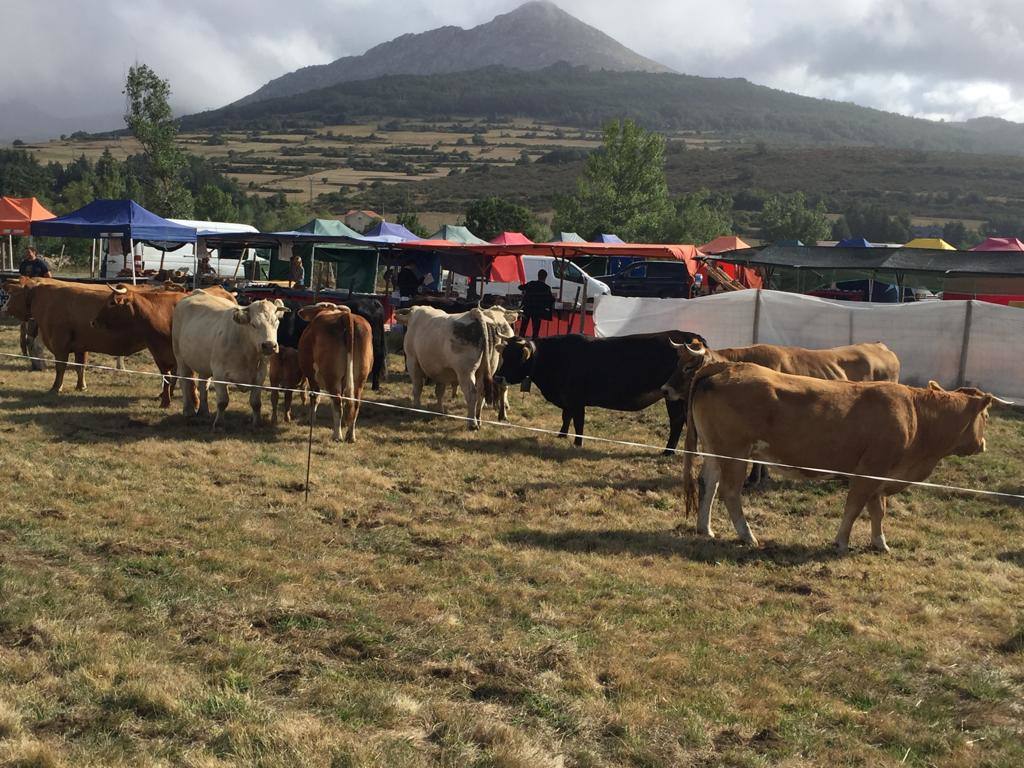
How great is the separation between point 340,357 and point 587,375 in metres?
3.17

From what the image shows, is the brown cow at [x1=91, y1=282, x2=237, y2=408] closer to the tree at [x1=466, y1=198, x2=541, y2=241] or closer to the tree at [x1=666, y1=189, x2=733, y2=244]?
the tree at [x1=466, y1=198, x2=541, y2=241]

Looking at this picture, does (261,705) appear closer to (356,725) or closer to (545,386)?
(356,725)

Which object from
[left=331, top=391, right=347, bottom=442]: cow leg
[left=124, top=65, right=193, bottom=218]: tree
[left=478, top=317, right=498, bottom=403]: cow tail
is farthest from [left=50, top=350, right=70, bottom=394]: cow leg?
[left=124, top=65, right=193, bottom=218]: tree

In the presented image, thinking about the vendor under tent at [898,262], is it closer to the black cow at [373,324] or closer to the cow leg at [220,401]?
the black cow at [373,324]

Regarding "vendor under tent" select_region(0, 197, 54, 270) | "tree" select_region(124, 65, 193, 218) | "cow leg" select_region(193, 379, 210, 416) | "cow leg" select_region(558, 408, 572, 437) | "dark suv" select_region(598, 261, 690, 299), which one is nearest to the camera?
"cow leg" select_region(558, 408, 572, 437)

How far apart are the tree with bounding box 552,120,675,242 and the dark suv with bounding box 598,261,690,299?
2361 centimetres

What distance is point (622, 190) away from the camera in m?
55.5

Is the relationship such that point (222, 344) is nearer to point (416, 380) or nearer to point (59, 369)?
point (416, 380)

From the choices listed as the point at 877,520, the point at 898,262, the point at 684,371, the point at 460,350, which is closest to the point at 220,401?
the point at 460,350

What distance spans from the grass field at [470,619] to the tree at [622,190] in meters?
45.2

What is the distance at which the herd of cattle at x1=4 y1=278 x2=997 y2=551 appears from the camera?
8.45 m

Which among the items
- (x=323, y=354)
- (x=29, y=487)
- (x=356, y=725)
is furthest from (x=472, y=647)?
(x=323, y=354)

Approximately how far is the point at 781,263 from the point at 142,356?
13.8 metres

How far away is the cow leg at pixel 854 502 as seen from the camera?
839cm
